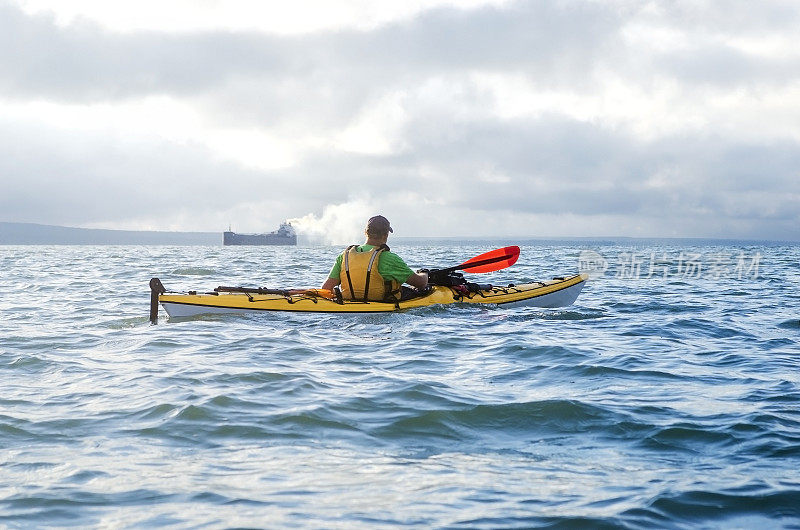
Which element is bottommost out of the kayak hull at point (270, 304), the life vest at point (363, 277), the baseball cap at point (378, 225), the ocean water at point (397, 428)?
the ocean water at point (397, 428)

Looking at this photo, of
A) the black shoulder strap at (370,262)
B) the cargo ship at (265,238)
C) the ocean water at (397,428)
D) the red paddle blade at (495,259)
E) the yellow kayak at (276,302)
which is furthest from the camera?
the cargo ship at (265,238)

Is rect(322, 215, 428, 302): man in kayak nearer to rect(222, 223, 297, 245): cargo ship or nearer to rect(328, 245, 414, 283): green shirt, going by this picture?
rect(328, 245, 414, 283): green shirt

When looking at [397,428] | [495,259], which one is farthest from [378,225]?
[397,428]

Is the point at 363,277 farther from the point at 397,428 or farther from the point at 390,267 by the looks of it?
the point at 397,428

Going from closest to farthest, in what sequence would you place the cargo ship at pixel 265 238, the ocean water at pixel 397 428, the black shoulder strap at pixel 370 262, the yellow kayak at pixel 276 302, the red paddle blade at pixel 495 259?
the ocean water at pixel 397 428
the yellow kayak at pixel 276 302
the black shoulder strap at pixel 370 262
the red paddle blade at pixel 495 259
the cargo ship at pixel 265 238

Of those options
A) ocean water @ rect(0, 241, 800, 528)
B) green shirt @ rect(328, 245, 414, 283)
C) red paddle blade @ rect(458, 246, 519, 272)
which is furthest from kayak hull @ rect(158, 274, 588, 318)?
red paddle blade @ rect(458, 246, 519, 272)

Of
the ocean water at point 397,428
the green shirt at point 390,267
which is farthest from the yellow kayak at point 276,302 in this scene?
the ocean water at point 397,428

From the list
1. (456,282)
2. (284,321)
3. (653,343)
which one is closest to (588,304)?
Answer: (456,282)

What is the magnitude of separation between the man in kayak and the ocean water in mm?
1243

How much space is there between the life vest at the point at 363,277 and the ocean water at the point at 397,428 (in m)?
1.21

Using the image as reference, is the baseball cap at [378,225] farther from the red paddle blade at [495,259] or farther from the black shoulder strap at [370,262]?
the red paddle blade at [495,259]

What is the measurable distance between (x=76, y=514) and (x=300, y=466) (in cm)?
120

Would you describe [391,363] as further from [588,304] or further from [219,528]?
[588,304]

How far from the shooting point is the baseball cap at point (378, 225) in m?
11.3
